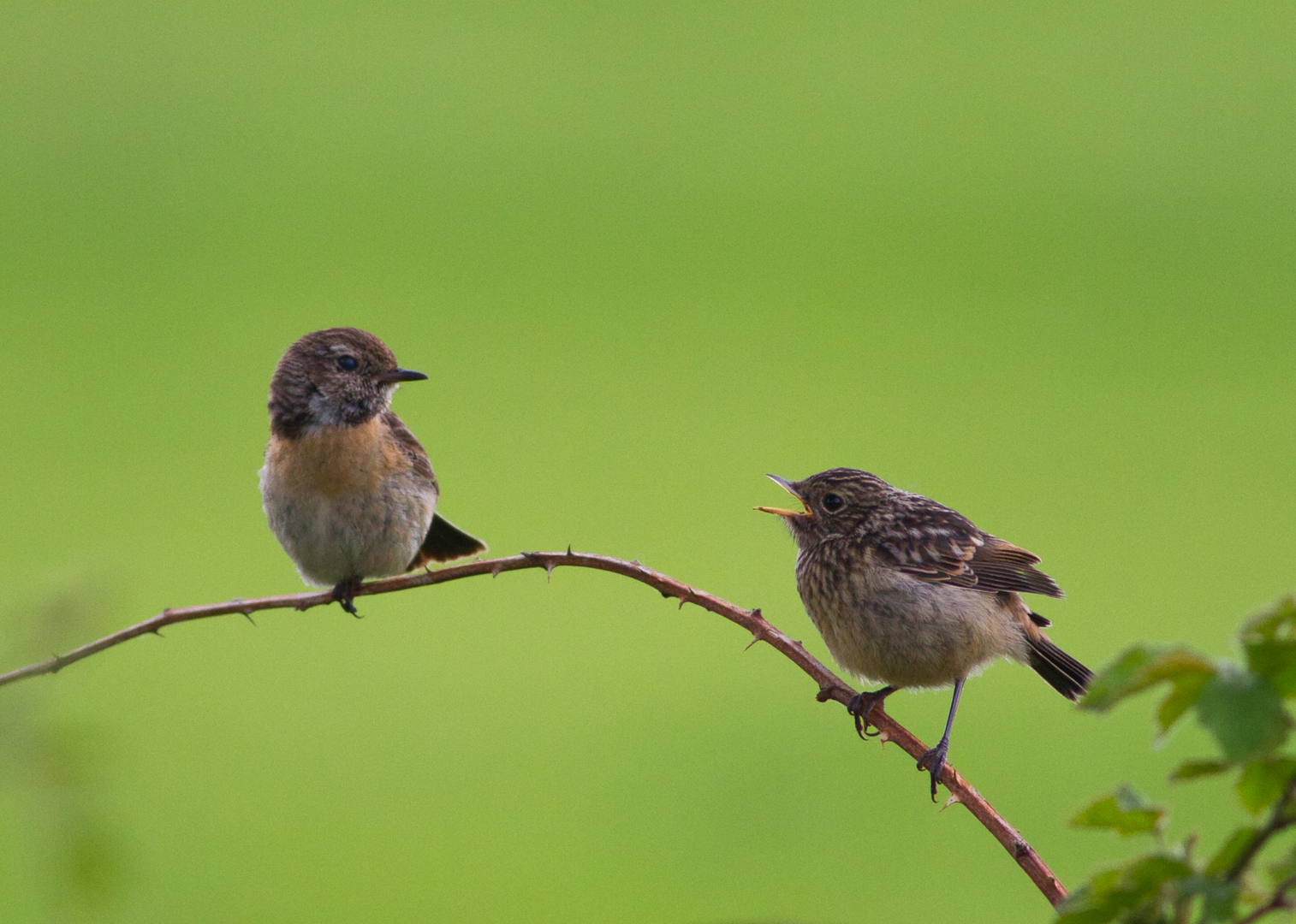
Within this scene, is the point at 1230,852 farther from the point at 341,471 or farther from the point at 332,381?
the point at 341,471

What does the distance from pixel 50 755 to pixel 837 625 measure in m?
2.98

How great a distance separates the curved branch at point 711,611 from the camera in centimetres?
162

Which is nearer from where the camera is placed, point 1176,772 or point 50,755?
point 1176,772

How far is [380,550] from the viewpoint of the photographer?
459 cm

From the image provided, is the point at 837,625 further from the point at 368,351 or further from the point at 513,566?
the point at 513,566

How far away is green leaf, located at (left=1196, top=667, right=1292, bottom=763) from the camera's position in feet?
2.97

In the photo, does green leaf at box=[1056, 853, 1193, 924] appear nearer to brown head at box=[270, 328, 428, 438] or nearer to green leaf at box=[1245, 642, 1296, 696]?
green leaf at box=[1245, 642, 1296, 696]

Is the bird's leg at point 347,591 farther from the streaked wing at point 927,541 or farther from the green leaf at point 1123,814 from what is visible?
the green leaf at point 1123,814

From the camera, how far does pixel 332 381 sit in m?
4.38

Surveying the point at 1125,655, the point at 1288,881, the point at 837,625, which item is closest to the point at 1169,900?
the point at 1288,881

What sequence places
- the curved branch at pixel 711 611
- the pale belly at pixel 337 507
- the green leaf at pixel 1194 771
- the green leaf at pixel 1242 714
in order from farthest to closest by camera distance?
the pale belly at pixel 337 507 → the curved branch at pixel 711 611 → the green leaf at pixel 1194 771 → the green leaf at pixel 1242 714


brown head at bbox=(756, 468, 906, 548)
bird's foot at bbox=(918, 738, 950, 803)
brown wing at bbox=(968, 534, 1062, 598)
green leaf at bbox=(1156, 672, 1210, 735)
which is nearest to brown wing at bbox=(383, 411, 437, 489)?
brown head at bbox=(756, 468, 906, 548)

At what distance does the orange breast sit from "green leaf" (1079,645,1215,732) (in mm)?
3800

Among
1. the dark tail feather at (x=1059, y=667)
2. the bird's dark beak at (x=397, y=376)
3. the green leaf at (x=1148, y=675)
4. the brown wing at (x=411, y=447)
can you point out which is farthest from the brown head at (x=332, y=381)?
the green leaf at (x=1148, y=675)
